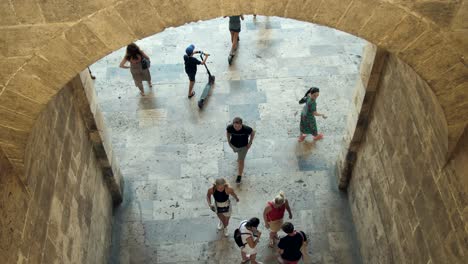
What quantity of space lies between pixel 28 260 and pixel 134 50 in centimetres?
455

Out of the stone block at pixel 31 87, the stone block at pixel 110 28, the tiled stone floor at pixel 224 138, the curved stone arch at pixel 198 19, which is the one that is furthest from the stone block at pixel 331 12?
the tiled stone floor at pixel 224 138

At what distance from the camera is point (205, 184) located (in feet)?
24.1

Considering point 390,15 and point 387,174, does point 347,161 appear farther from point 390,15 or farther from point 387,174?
point 390,15

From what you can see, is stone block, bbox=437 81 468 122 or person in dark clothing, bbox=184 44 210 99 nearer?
stone block, bbox=437 81 468 122

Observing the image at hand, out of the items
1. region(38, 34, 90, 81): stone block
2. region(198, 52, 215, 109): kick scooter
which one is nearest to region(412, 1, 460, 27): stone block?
region(38, 34, 90, 81): stone block

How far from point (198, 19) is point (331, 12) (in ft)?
2.78

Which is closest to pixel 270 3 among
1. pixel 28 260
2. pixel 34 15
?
pixel 34 15

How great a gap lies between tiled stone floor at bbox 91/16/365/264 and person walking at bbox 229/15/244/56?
0.19 metres

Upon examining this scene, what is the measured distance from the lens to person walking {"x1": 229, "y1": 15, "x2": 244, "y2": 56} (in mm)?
8998

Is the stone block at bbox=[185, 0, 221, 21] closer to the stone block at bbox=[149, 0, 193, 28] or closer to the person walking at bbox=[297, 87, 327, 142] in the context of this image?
the stone block at bbox=[149, 0, 193, 28]

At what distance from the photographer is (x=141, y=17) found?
313 centimetres

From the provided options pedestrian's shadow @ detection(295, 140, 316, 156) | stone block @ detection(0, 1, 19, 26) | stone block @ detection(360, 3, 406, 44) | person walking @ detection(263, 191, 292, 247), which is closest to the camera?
stone block @ detection(0, 1, 19, 26)

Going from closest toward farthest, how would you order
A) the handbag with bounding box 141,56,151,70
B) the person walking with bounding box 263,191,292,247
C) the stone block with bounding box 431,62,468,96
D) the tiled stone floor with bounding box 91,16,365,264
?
the stone block with bounding box 431,62,468,96 < the person walking with bounding box 263,191,292,247 < the tiled stone floor with bounding box 91,16,365,264 < the handbag with bounding box 141,56,151,70

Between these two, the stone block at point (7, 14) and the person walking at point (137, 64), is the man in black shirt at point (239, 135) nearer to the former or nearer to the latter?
the person walking at point (137, 64)
